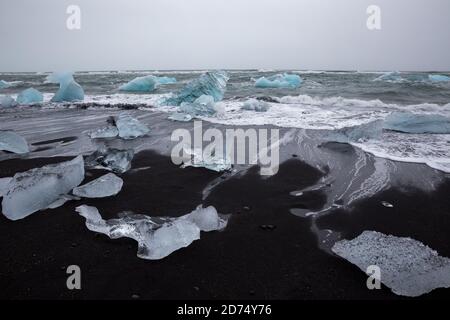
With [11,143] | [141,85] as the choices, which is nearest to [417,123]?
[11,143]

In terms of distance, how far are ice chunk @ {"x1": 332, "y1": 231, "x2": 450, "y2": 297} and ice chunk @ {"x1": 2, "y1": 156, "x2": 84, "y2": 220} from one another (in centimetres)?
210

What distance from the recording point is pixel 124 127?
4.97 m

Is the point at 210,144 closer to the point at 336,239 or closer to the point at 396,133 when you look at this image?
the point at 336,239

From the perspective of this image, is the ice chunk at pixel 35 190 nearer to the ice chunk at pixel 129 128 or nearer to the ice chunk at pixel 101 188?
the ice chunk at pixel 101 188

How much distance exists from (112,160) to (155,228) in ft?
5.43

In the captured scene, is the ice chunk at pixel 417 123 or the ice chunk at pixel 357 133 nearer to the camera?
the ice chunk at pixel 357 133

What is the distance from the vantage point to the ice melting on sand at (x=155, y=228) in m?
1.77

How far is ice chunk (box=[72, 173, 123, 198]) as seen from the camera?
8.18 ft

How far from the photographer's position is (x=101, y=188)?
2.54 metres

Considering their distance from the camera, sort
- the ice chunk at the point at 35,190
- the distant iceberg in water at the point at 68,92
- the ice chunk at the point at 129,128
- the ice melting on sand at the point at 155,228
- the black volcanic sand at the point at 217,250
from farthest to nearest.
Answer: the distant iceberg in water at the point at 68,92
the ice chunk at the point at 129,128
the ice chunk at the point at 35,190
the ice melting on sand at the point at 155,228
the black volcanic sand at the point at 217,250

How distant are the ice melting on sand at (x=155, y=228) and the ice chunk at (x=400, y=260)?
0.84 m

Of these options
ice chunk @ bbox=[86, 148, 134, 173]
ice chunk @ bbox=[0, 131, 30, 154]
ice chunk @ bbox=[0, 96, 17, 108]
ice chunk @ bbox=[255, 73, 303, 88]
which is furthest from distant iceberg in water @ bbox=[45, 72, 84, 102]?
ice chunk @ bbox=[255, 73, 303, 88]

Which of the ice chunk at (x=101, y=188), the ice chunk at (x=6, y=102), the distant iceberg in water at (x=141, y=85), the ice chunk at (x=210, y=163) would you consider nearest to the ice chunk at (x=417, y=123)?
the ice chunk at (x=210, y=163)

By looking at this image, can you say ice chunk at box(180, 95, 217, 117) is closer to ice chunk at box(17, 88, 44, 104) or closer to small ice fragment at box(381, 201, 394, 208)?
small ice fragment at box(381, 201, 394, 208)
